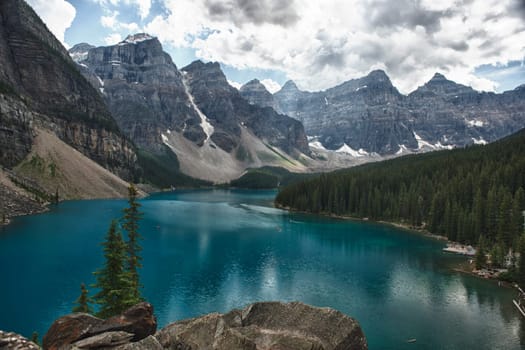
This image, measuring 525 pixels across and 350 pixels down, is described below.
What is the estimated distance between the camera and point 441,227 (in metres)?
110

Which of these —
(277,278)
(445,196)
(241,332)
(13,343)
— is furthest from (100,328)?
(445,196)

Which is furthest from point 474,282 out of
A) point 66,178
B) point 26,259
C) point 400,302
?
point 66,178

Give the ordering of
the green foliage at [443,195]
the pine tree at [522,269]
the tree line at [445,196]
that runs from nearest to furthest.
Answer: the pine tree at [522,269], the tree line at [445,196], the green foliage at [443,195]

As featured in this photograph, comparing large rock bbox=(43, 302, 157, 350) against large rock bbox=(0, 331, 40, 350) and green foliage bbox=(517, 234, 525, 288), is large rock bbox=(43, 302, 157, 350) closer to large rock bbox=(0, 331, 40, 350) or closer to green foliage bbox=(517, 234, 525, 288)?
large rock bbox=(0, 331, 40, 350)

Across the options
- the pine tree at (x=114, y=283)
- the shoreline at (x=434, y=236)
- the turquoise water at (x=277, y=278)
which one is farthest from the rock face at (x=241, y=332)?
the shoreline at (x=434, y=236)

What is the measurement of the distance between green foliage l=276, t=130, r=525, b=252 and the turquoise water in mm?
11476

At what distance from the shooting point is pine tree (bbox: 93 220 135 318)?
32.2 meters

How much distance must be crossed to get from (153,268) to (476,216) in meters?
78.7

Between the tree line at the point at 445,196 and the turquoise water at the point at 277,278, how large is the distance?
1064 cm

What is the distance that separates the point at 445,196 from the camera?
388ft

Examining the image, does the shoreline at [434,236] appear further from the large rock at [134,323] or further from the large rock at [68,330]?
the large rock at [68,330]

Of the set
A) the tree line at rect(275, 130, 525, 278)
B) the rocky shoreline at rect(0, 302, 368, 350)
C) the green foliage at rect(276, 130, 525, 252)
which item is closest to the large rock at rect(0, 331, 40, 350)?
the rocky shoreline at rect(0, 302, 368, 350)

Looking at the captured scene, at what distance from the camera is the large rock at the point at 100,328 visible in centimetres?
1511

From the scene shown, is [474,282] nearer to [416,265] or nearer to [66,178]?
[416,265]
